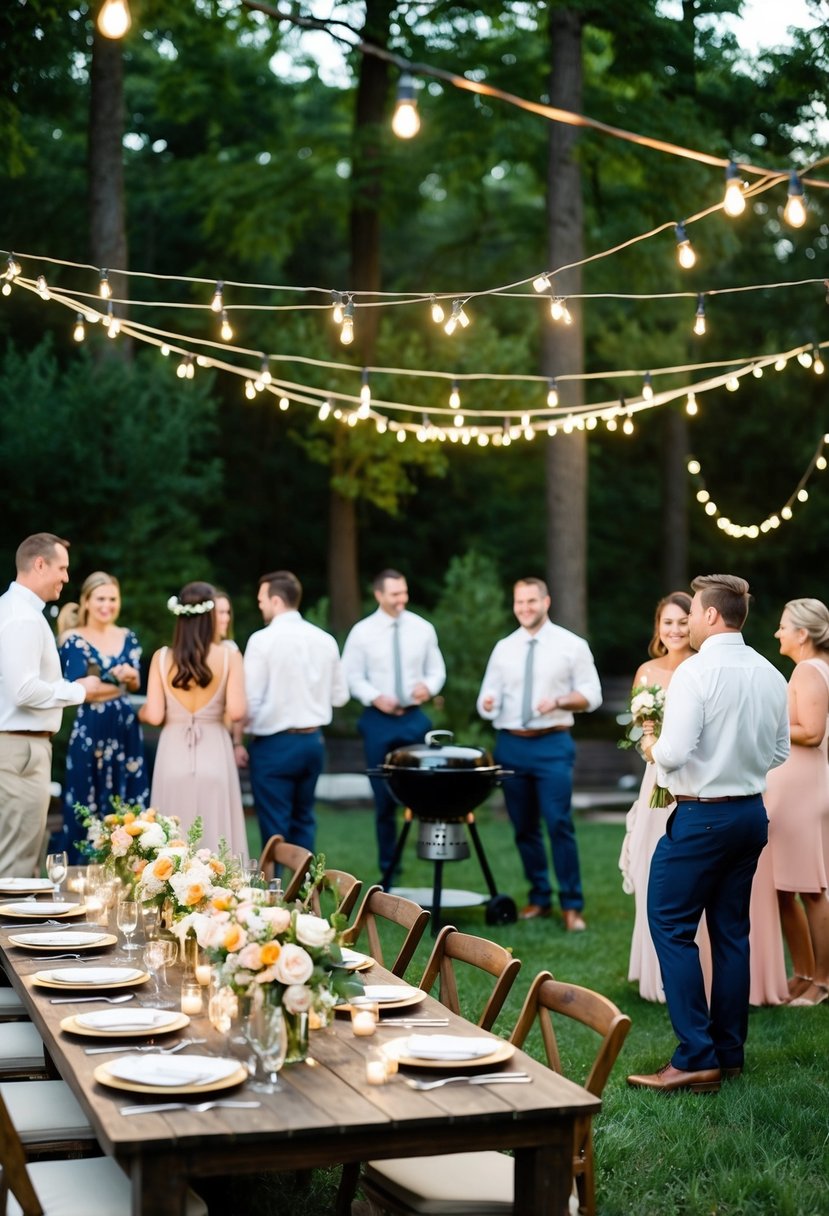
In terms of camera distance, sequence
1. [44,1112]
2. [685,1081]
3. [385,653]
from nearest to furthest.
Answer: [44,1112], [685,1081], [385,653]

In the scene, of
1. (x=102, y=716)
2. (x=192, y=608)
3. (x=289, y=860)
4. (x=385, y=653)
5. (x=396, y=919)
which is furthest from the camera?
(x=385, y=653)

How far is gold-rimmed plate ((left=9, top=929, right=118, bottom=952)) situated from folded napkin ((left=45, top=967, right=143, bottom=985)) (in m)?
0.35

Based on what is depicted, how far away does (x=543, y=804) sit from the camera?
352 inches

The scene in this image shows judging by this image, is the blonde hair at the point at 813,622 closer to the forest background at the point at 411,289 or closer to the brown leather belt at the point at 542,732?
the brown leather belt at the point at 542,732

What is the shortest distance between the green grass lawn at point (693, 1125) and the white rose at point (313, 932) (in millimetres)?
1417

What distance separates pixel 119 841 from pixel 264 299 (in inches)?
599

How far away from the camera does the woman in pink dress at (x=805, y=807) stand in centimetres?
676

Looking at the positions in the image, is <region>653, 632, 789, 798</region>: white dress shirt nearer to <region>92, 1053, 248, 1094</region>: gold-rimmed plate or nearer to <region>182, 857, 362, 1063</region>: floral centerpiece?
<region>182, 857, 362, 1063</region>: floral centerpiece

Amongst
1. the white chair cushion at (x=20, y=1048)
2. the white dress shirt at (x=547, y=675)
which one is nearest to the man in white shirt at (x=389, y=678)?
the white dress shirt at (x=547, y=675)

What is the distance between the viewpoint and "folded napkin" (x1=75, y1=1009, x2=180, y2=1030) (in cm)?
363

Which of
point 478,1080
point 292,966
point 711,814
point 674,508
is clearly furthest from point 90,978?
point 674,508

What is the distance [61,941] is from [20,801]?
2.34 metres

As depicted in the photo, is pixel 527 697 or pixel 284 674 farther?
pixel 527 697

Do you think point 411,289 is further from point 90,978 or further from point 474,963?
point 90,978
